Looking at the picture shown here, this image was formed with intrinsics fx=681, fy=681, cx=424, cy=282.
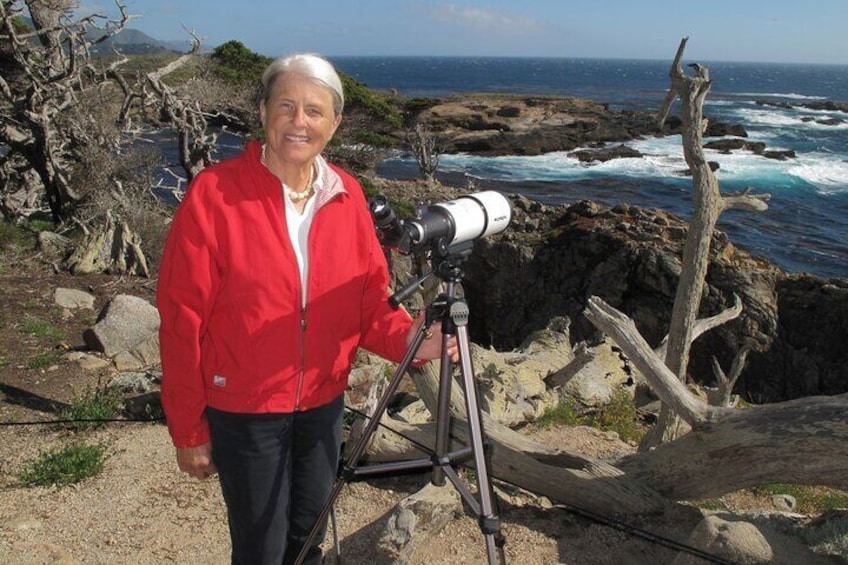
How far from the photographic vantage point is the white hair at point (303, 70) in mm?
2336

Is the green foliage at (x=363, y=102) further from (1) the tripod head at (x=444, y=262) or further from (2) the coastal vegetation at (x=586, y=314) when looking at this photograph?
(1) the tripod head at (x=444, y=262)

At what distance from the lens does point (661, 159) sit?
148 feet

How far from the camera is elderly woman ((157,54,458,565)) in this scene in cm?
228

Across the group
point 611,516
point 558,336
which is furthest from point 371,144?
point 611,516

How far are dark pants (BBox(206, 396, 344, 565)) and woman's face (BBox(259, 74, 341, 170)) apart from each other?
3.12 feet

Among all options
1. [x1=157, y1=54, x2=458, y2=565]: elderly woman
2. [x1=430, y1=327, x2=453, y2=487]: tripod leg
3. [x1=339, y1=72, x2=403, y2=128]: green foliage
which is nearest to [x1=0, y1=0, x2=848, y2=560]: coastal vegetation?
[x1=430, y1=327, x2=453, y2=487]: tripod leg

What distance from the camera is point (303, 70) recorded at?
7.66ft

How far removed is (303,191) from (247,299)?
47 centimetres

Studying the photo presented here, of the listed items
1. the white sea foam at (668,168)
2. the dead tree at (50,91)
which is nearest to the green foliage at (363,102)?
the white sea foam at (668,168)

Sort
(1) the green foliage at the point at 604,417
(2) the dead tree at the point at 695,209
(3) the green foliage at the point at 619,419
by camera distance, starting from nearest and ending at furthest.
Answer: (2) the dead tree at the point at 695,209
(1) the green foliage at the point at 604,417
(3) the green foliage at the point at 619,419

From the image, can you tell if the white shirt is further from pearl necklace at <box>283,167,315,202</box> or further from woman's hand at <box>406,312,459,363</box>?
woman's hand at <box>406,312,459,363</box>

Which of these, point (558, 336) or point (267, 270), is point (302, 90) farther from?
point (558, 336)

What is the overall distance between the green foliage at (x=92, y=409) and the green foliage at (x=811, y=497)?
537 cm

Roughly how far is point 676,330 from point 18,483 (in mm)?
5741
